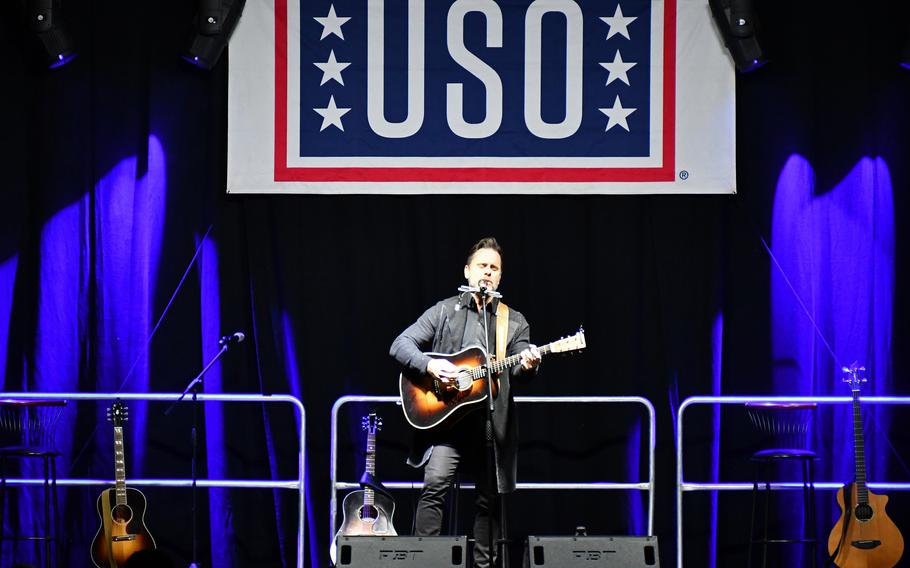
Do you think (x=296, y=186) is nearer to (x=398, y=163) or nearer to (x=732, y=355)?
(x=398, y=163)

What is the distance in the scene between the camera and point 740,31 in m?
6.31

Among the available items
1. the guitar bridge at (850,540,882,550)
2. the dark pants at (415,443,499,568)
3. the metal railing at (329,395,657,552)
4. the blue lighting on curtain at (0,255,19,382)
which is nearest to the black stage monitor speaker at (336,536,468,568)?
the dark pants at (415,443,499,568)

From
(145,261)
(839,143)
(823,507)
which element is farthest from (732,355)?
(145,261)

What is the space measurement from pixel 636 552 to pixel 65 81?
4.47 metres

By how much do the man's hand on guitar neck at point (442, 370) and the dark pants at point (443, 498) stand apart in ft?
1.06

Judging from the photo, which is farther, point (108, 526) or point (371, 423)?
point (371, 423)

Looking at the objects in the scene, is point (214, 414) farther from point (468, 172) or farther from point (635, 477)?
point (635, 477)

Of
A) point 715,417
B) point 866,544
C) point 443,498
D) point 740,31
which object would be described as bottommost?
point 866,544

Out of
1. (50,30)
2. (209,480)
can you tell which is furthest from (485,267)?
(50,30)

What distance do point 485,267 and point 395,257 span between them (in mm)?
1472

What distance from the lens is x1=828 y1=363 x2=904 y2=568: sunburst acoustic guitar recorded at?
564cm

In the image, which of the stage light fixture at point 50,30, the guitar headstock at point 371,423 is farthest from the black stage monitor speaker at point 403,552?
the stage light fixture at point 50,30

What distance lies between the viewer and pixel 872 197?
651cm

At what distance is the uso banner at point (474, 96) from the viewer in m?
6.48
